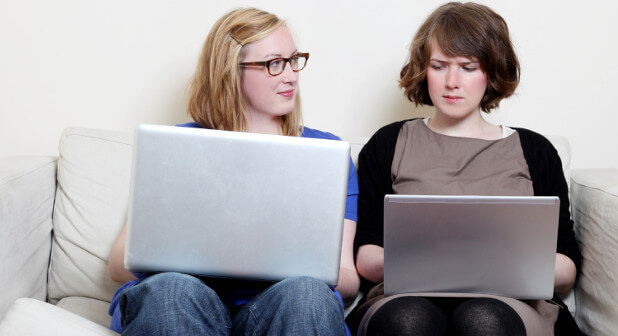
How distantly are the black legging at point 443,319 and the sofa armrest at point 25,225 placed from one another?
2.62 ft

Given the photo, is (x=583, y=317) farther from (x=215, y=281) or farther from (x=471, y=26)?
(x=215, y=281)

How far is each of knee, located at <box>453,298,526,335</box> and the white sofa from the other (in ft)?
1.27

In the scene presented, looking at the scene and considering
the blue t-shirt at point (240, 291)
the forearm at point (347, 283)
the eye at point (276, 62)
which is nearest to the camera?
the blue t-shirt at point (240, 291)

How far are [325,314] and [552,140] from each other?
3.11 feet

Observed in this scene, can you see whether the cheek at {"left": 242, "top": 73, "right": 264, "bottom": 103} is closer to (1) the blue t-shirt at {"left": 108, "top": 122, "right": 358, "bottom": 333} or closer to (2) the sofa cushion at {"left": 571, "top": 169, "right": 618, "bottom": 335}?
(1) the blue t-shirt at {"left": 108, "top": 122, "right": 358, "bottom": 333}

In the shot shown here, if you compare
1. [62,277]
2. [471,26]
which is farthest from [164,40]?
[471,26]

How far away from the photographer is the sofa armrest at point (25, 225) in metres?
1.39

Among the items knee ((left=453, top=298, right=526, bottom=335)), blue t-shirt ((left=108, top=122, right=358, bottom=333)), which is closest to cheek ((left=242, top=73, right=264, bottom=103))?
blue t-shirt ((left=108, top=122, right=358, bottom=333))

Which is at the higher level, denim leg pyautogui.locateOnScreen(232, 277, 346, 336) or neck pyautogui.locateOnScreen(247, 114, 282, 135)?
neck pyautogui.locateOnScreen(247, 114, 282, 135)

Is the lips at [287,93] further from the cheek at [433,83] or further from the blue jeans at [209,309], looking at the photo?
the blue jeans at [209,309]

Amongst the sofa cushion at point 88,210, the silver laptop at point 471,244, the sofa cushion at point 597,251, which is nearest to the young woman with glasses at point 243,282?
the silver laptop at point 471,244

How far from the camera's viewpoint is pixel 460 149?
4.83 feet

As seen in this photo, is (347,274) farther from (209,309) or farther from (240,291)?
(209,309)

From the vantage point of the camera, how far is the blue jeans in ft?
3.25
